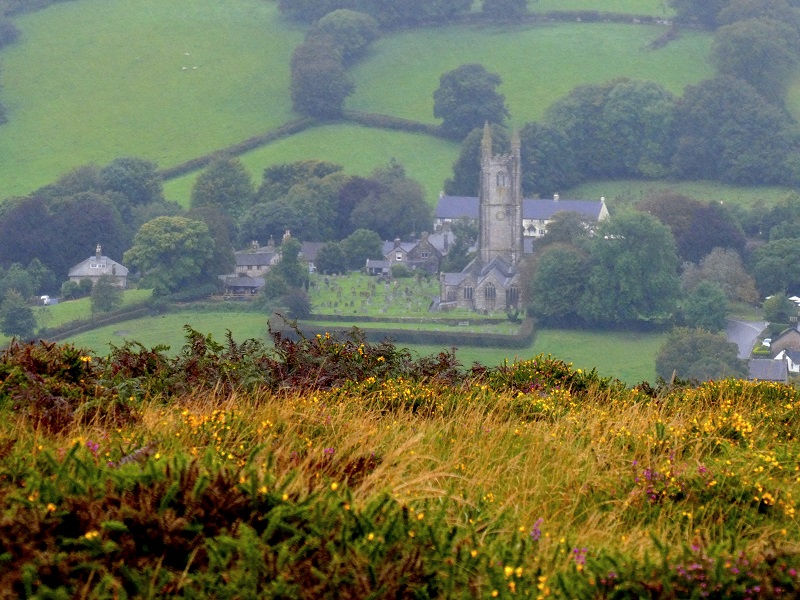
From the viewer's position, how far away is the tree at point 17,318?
58.2m

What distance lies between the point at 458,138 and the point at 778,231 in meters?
31.6

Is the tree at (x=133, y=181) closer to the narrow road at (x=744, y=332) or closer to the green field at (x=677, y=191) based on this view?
the green field at (x=677, y=191)

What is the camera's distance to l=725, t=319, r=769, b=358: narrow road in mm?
56688

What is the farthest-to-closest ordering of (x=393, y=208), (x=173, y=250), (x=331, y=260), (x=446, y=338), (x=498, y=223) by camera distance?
1. (x=393, y=208)
2. (x=498, y=223)
3. (x=331, y=260)
4. (x=173, y=250)
5. (x=446, y=338)

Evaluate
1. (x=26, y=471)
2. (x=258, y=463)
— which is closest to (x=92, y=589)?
(x=26, y=471)

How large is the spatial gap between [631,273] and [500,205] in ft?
68.2

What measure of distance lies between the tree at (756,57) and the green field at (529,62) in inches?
90.2

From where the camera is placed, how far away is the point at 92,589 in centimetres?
432

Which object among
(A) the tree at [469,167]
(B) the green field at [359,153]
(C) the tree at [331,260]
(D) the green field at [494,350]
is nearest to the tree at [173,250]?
(C) the tree at [331,260]

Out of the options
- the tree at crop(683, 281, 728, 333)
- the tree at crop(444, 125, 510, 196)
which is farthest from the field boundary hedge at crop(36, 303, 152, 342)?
the tree at crop(444, 125, 510, 196)

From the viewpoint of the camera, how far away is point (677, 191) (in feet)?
293

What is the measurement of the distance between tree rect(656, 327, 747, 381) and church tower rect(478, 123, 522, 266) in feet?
102

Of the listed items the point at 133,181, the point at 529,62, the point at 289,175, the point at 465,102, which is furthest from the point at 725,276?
the point at 529,62

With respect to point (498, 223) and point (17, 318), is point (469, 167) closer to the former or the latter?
point (498, 223)
